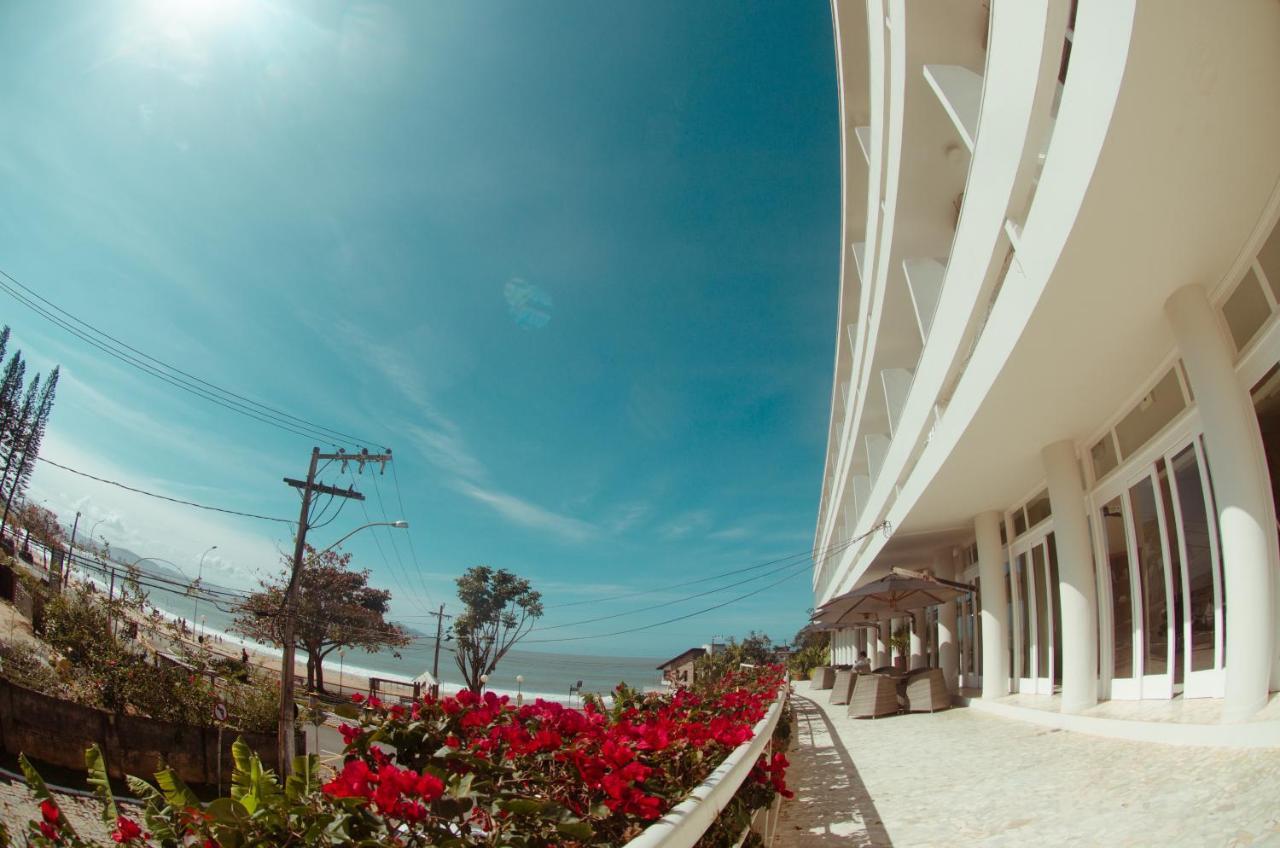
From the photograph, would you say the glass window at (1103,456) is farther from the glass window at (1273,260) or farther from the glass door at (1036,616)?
the glass window at (1273,260)

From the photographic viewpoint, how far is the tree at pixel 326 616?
1384 inches

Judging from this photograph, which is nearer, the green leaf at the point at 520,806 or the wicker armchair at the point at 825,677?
the green leaf at the point at 520,806

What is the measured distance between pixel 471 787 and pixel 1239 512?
604 centimetres

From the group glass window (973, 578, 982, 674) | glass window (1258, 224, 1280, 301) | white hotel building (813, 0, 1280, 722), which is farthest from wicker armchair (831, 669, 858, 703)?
glass window (1258, 224, 1280, 301)

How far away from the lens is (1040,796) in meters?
4.23

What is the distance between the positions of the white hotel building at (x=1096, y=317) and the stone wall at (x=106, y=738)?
14.8m

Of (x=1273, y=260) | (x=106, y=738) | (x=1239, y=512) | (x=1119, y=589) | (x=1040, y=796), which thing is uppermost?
(x=1273, y=260)

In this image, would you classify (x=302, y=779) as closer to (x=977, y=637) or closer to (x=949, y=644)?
(x=977, y=637)

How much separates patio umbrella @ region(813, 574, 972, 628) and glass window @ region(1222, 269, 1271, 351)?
7146 millimetres

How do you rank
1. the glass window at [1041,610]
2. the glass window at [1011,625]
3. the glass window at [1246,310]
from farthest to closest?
the glass window at [1011,625]
the glass window at [1041,610]
the glass window at [1246,310]

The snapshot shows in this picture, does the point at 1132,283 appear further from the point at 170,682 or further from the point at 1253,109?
the point at 170,682

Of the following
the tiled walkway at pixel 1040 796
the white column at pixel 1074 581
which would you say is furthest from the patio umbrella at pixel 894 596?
the tiled walkway at pixel 1040 796

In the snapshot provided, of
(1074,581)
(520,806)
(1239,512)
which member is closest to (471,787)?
(520,806)

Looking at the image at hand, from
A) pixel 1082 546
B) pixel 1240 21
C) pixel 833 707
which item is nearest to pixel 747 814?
pixel 1240 21
